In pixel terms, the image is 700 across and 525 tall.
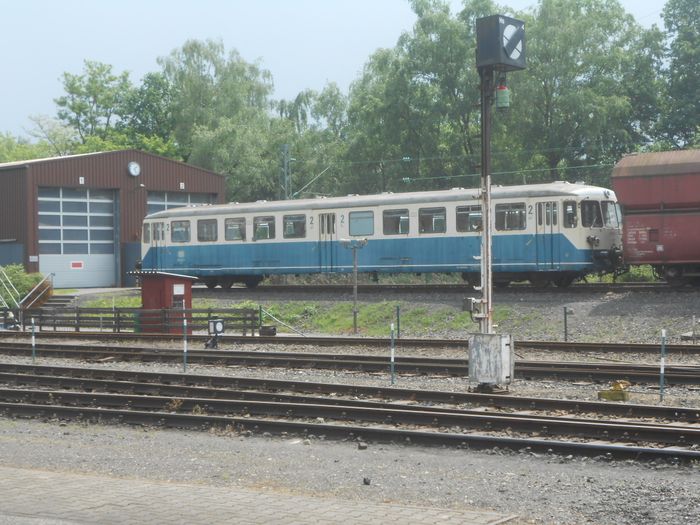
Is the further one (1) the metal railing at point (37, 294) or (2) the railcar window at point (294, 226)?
Answer: (1) the metal railing at point (37, 294)

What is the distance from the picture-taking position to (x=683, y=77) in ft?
199

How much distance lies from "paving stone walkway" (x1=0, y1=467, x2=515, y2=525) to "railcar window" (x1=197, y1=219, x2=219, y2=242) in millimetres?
28400

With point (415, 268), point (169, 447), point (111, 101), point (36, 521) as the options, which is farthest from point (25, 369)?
point (111, 101)

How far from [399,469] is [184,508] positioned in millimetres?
3089

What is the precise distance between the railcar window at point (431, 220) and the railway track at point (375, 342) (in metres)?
8.01

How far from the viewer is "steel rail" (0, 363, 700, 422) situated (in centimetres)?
1282

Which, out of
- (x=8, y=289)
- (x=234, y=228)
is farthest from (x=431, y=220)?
(x=8, y=289)

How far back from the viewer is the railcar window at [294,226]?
3491cm

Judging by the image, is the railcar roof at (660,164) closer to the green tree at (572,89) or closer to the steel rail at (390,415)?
the steel rail at (390,415)

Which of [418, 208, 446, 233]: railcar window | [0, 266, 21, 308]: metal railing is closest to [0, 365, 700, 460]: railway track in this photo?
[418, 208, 446, 233]: railcar window

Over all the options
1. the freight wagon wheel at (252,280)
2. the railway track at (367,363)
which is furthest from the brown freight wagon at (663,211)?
the freight wagon wheel at (252,280)

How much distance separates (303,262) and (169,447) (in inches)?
897

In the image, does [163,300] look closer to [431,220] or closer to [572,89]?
[431,220]

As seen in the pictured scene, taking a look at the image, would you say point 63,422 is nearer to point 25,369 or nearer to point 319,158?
point 25,369
